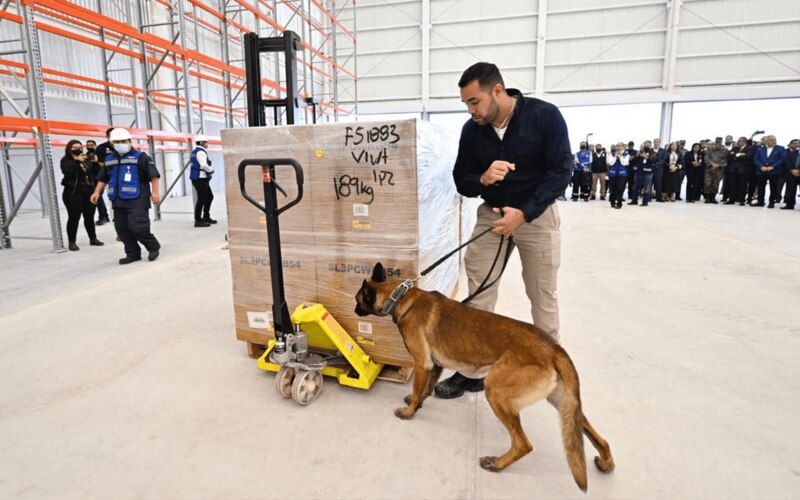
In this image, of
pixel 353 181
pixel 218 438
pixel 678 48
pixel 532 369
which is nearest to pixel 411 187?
pixel 353 181

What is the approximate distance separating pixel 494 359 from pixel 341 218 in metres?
1.13

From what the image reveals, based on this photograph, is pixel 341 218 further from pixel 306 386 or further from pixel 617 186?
pixel 617 186

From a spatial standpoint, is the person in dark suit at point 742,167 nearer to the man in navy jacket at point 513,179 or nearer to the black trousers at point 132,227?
the man in navy jacket at point 513,179

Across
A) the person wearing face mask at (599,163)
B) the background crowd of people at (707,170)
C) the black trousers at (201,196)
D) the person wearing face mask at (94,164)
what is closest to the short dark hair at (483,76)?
the person wearing face mask at (94,164)

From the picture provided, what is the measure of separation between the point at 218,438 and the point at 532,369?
146 centimetres

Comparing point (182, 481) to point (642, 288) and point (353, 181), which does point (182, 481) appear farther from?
point (642, 288)

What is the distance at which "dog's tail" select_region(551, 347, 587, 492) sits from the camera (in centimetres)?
151

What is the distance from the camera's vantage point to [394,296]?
2.10 metres

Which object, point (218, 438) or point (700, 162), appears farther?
point (700, 162)

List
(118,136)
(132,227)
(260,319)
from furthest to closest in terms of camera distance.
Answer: (132,227) → (118,136) → (260,319)

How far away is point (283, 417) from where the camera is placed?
7.16 feet

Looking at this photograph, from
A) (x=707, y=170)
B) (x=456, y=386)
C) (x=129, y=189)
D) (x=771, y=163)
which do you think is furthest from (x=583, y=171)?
(x=456, y=386)

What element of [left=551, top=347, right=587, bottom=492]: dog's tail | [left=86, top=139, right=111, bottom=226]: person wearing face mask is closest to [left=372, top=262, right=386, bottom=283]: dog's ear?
[left=551, top=347, right=587, bottom=492]: dog's tail

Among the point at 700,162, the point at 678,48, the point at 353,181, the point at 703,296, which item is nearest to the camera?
the point at 353,181
